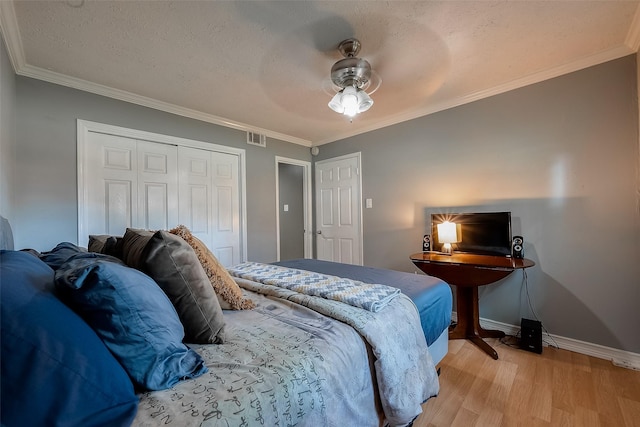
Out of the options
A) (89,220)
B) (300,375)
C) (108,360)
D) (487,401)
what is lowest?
(487,401)

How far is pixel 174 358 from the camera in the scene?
0.72 metres

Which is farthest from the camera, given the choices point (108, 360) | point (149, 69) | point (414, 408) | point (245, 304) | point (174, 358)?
point (149, 69)

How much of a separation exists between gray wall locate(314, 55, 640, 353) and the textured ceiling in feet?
0.81

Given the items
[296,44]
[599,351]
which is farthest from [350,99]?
[599,351]

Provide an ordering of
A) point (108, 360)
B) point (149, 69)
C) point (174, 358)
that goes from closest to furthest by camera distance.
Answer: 1. point (108, 360)
2. point (174, 358)
3. point (149, 69)

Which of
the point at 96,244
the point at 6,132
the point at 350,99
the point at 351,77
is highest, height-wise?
the point at 351,77

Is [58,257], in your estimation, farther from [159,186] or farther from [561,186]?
[561,186]

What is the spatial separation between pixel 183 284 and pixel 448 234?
2.29m

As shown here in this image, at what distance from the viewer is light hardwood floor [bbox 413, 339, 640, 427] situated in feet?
4.65

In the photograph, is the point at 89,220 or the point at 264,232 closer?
the point at 89,220

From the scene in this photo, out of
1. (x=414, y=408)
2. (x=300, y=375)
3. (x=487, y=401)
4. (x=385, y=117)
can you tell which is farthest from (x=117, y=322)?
(x=385, y=117)

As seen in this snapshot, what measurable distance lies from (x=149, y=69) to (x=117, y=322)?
2.26m

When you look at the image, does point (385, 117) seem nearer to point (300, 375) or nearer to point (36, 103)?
point (300, 375)

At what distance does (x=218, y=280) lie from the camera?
1.18 metres
